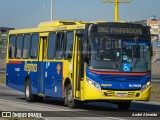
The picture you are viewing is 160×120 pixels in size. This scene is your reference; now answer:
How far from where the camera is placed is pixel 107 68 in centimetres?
1872

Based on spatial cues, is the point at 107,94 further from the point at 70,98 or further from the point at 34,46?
the point at 34,46

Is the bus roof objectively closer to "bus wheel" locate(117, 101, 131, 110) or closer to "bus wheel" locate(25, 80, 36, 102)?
"bus wheel" locate(25, 80, 36, 102)

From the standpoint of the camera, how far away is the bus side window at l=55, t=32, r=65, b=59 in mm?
21011

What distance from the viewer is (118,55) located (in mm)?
18781

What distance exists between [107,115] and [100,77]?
1626 mm

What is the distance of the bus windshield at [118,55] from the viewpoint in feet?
61.5

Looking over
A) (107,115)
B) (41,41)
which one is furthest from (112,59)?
(41,41)

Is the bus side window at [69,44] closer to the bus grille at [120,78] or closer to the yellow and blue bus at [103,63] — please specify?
the yellow and blue bus at [103,63]

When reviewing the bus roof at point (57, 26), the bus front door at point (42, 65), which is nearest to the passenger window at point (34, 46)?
the bus roof at point (57, 26)

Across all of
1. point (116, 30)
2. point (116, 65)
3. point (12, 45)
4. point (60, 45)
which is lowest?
point (116, 65)

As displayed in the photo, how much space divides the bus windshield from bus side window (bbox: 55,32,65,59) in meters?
2.37

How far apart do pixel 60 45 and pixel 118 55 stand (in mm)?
3142

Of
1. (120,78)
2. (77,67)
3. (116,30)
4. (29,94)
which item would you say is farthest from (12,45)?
(120,78)

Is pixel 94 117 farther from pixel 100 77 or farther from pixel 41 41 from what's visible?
pixel 41 41
